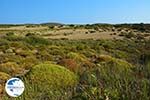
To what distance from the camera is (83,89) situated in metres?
8.89

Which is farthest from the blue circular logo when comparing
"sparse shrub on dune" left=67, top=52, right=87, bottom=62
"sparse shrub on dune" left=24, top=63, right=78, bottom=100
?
"sparse shrub on dune" left=67, top=52, right=87, bottom=62

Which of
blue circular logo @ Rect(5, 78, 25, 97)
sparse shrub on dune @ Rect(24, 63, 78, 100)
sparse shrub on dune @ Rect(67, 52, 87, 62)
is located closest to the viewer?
blue circular logo @ Rect(5, 78, 25, 97)

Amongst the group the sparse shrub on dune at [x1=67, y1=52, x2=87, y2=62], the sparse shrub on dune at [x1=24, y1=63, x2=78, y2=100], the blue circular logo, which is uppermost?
the blue circular logo

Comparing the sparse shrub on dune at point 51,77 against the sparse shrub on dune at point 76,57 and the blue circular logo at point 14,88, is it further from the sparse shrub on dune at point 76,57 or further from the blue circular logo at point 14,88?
the sparse shrub on dune at point 76,57

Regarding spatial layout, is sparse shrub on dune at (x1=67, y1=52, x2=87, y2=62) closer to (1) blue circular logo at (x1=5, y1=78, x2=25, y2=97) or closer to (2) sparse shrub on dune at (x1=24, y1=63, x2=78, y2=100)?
(2) sparse shrub on dune at (x1=24, y1=63, x2=78, y2=100)

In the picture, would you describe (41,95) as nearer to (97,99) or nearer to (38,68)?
(97,99)

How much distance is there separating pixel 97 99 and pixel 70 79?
235 inches

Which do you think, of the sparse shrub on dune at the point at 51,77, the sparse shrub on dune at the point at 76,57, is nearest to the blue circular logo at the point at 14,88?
the sparse shrub on dune at the point at 51,77

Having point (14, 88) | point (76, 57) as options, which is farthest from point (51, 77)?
point (76, 57)

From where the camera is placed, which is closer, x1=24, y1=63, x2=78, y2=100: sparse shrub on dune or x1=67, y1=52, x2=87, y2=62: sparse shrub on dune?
x1=24, y1=63, x2=78, y2=100: sparse shrub on dune

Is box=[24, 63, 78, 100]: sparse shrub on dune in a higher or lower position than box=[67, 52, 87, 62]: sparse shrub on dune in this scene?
higher

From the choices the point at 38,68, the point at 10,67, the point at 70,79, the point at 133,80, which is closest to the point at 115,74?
the point at 133,80

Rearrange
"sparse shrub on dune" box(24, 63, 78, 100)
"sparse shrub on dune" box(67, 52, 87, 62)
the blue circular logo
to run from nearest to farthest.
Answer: the blue circular logo, "sparse shrub on dune" box(24, 63, 78, 100), "sparse shrub on dune" box(67, 52, 87, 62)

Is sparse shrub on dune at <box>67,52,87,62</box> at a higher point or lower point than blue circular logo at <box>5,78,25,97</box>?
lower
